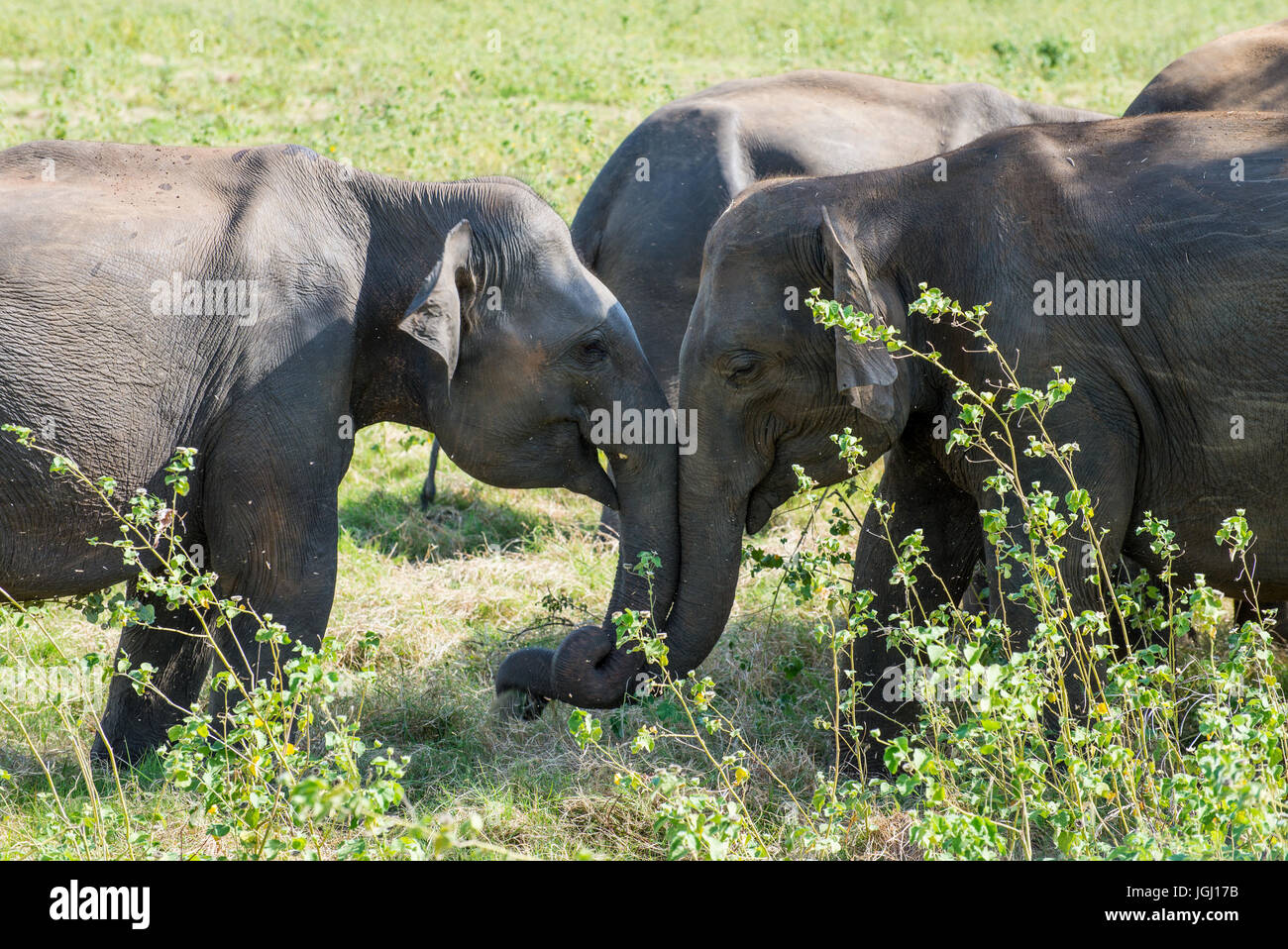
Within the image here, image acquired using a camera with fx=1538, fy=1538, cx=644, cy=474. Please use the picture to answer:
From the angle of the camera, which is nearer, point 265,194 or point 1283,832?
point 1283,832

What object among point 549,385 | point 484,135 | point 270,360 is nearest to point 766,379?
point 549,385

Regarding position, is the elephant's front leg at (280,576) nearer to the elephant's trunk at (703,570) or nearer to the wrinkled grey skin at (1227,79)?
the elephant's trunk at (703,570)

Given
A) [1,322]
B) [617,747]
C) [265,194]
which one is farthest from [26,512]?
[617,747]

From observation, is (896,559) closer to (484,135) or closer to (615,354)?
(615,354)

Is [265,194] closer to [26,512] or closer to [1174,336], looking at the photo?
[26,512]

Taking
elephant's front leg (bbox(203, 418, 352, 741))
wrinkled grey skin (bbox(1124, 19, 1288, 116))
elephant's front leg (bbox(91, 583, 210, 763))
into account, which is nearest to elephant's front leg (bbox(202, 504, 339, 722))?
elephant's front leg (bbox(203, 418, 352, 741))

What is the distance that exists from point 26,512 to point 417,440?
2.39 m

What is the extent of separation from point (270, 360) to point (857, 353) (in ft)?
5.08

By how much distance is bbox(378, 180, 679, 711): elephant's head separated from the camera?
14.4 feet

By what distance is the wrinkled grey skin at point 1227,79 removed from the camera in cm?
592

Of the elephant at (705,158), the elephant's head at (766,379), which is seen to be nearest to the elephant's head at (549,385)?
the elephant's head at (766,379)

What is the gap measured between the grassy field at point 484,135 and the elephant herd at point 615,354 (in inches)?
16.4

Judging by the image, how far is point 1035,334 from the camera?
13.2ft
